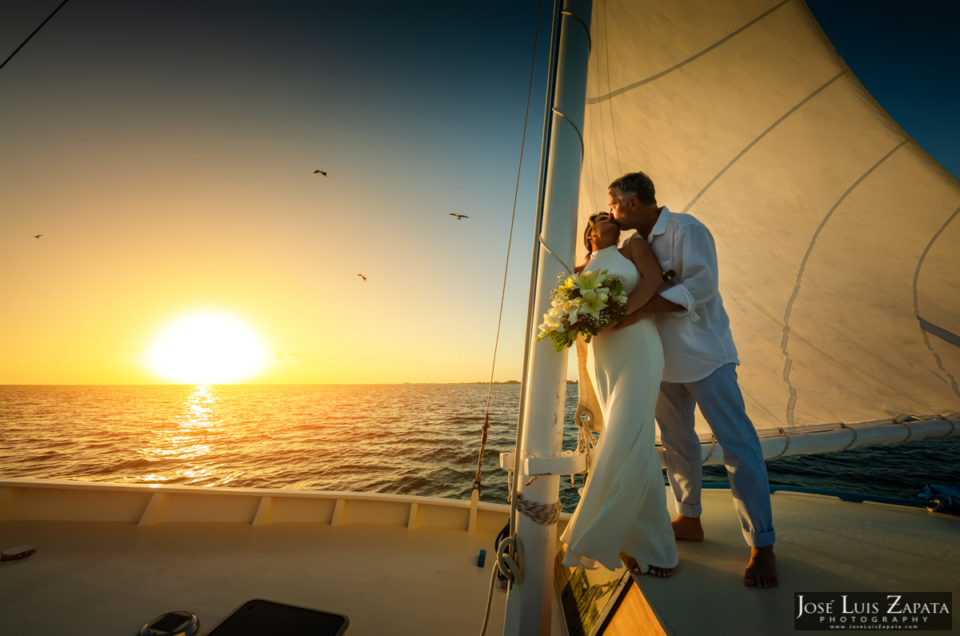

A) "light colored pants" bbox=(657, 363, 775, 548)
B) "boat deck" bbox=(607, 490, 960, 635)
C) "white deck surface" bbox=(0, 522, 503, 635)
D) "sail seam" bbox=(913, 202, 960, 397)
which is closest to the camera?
"boat deck" bbox=(607, 490, 960, 635)

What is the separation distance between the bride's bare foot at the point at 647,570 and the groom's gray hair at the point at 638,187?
175 cm

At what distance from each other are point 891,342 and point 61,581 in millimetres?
6706

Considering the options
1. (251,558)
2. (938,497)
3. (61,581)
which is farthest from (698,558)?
(61,581)

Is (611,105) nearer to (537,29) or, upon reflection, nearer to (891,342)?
(537,29)

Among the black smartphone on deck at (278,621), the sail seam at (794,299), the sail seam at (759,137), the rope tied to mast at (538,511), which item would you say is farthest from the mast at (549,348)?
the sail seam at (794,299)

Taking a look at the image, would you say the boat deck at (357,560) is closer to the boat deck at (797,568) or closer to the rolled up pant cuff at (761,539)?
the boat deck at (797,568)

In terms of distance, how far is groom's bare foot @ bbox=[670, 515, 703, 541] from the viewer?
1921 mm

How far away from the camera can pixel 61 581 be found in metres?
2.52

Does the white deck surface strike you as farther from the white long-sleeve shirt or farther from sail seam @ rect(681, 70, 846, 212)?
sail seam @ rect(681, 70, 846, 212)

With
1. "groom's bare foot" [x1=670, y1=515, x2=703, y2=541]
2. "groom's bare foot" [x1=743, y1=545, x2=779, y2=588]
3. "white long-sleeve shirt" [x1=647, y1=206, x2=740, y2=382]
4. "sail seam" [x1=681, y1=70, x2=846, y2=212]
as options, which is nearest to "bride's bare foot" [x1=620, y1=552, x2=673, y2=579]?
"groom's bare foot" [x1=743, y1=545, x2=779, y2=588]

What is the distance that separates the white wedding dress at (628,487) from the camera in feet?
5.10

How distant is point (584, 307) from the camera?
154 cm

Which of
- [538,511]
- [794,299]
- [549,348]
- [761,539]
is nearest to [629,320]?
[549,348]

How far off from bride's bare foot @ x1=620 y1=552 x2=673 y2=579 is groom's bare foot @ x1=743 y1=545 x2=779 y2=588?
297 millimetres
